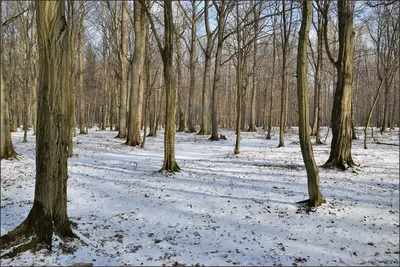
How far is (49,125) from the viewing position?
4.03 meters

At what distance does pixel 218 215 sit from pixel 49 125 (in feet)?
11.1

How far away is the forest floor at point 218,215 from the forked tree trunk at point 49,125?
1.29ft

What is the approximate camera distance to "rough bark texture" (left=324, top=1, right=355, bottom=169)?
884 cm

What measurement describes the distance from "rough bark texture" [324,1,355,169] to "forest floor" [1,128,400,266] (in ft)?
1.86

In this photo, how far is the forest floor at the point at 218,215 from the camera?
4125 mm

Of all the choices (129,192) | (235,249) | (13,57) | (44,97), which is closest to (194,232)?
(235,249)

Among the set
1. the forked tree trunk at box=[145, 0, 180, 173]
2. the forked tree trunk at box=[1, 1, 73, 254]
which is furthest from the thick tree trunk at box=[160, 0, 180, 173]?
the forked tree trunk at box=[1, 1, 73, 254]

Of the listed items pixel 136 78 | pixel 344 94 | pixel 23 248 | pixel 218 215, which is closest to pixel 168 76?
pixel 218 215

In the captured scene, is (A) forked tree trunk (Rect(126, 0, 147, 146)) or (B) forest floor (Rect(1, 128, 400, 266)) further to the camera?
(A) forked tree trunk (Rect(126, 0, 147, 146))

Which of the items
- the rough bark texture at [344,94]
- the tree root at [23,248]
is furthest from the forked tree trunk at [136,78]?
the tree root at [23,248]

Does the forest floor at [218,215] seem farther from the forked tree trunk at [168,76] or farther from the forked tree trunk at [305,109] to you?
the forked tree trunk at [168,76]

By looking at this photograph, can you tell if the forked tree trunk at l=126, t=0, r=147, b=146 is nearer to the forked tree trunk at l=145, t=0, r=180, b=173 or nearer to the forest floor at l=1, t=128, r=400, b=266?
the forest floor at l=1, t=128, r=400, b=266

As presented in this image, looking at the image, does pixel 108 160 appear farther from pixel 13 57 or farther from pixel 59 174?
pixel 13 57

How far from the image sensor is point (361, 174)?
812 cm
